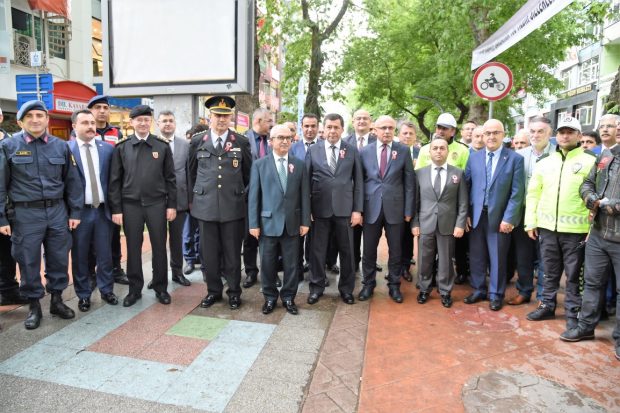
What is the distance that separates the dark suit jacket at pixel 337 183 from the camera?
16.2ft

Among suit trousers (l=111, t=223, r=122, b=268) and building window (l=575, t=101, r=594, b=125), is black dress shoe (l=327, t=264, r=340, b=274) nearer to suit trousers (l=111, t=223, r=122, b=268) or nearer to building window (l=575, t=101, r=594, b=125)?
suit trousers (l=111, t=223, r=122, b=268)

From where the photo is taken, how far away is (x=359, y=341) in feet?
13.4

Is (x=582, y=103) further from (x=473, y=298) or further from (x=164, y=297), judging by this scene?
(x=164, y=297)

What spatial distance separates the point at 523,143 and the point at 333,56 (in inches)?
596

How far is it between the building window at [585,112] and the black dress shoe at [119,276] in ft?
91.6

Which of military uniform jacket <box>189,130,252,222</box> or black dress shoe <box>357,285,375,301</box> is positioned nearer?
military uniform jacket <box>189,130,252,222</box>

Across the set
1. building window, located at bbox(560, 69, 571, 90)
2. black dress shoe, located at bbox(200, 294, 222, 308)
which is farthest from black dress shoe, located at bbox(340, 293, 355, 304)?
building window, located at bbox(560, 69, 571, 90)

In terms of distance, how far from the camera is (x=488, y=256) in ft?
17.5

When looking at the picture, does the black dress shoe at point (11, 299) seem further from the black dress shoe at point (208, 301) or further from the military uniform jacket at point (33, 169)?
the black dress shoe at point (208, 301)

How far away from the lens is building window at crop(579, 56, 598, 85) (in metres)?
26.3

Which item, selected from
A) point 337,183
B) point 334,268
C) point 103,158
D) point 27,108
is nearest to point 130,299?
point 103,158

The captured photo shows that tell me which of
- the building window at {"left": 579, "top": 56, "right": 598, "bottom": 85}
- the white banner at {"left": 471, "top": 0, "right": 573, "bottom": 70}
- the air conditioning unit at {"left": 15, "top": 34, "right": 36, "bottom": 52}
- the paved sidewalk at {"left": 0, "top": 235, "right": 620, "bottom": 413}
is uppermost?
the building window at {"left": 579, "top": 56, "right": 598, "bottom": 85}

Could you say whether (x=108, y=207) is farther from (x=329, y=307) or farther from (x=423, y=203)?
(x=423, y=203)

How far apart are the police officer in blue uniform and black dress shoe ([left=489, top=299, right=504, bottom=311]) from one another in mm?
4358
